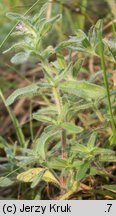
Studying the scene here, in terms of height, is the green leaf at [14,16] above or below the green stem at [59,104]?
above

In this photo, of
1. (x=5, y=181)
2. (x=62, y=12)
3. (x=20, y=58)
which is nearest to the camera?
(x=20, y=58)

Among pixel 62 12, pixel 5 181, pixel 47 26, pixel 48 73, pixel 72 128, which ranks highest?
pixel 62 12

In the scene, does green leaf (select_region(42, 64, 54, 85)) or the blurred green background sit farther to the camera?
the blurred green background

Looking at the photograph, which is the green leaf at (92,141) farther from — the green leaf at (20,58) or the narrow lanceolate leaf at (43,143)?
the green leaf at (20,58)

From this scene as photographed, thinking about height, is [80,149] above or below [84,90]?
below

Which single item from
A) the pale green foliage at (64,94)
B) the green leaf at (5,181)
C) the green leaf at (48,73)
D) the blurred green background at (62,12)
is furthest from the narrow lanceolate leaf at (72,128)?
the blurred green background at (62,12)

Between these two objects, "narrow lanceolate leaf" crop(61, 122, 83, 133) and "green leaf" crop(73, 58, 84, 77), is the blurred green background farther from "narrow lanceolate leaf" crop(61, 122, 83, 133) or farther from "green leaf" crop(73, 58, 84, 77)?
"narrow lanceolate leaf" crop(61, 122, 83, 133)

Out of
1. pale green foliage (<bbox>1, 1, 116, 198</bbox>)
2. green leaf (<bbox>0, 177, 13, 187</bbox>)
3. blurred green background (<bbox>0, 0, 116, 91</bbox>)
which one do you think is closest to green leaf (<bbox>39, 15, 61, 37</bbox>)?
pale green foliage (<bbox>1, 1, 116, 198</bbox>)

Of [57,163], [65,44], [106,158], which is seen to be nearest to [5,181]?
[57,163]

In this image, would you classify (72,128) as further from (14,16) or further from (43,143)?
(14,16)
